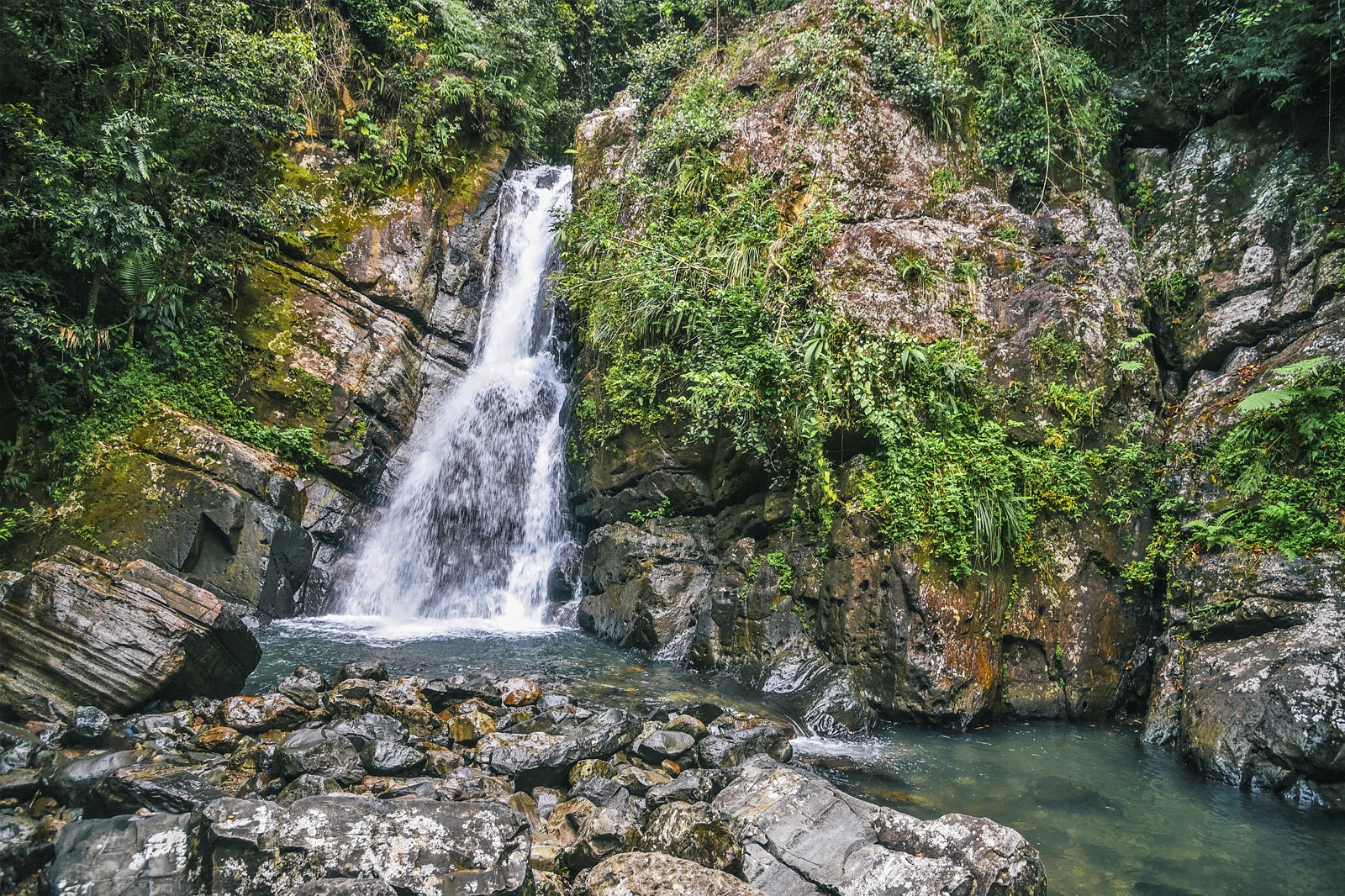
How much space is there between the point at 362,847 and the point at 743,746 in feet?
9.54

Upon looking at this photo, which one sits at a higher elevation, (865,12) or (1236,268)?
(865,12)

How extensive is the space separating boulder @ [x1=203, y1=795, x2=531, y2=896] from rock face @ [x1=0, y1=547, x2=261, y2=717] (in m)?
2.74

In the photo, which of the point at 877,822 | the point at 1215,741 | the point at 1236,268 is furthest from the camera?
the point at 1236,268

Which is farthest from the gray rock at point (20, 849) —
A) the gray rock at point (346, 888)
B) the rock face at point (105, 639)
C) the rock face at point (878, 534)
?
the rock face at point (878, 534)

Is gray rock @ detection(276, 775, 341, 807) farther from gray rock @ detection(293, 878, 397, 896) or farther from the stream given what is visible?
the stream

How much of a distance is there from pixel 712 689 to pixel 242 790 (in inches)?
162

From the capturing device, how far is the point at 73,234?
26.3ft

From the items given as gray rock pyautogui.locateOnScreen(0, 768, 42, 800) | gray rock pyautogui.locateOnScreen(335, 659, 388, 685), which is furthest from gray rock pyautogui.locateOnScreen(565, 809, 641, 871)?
gray rock pyautogui.locateOnScreen(335, 659, 388, 685)

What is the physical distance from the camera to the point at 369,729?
192 inches

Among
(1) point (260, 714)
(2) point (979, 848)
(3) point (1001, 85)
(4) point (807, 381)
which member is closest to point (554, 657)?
(1) point (260, 714)

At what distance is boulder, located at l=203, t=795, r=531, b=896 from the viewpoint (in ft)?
9.33

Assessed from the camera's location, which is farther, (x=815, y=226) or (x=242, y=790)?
(x=815, y=226)

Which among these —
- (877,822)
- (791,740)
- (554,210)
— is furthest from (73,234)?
(877,822)

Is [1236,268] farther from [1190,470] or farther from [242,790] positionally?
[242,790]
